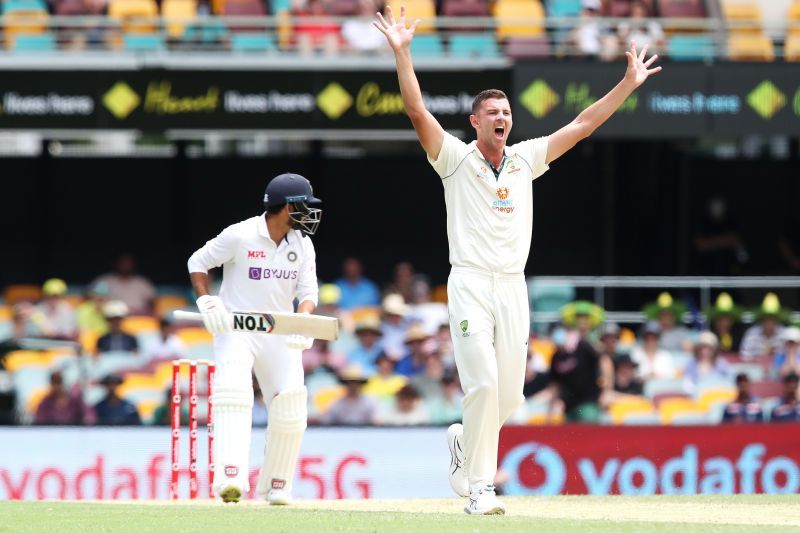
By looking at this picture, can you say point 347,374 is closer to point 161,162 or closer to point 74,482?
point 74,482

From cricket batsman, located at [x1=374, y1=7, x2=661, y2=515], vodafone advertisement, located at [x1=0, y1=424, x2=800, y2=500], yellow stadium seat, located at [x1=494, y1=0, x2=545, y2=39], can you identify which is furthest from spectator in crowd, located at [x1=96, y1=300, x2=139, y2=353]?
cricket batsman, located at [x1=374, y1=7, x2=661, y2=515]

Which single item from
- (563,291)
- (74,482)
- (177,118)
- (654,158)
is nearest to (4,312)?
(177,118)

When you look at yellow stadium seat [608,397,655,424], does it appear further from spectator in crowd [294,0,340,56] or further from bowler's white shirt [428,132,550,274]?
bowler's white shirt [428,132,550,274]

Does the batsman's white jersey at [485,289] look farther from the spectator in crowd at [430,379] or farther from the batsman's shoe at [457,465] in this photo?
the spectator in crowd at [430,379]

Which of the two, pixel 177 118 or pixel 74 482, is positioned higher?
pixel 177 118

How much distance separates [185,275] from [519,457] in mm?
8812

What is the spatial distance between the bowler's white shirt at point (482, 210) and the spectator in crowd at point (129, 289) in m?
9.93

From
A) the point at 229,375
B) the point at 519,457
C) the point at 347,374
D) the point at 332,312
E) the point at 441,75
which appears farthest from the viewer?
the point at 441,75

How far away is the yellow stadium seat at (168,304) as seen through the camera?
1743cm

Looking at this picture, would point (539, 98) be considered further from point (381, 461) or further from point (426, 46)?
point (381, 461)

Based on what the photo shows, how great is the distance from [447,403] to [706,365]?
108 inches

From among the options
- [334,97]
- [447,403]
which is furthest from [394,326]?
[334,97]

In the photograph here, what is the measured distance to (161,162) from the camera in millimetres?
21281

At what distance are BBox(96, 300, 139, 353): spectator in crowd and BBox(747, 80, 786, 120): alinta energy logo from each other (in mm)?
6951
